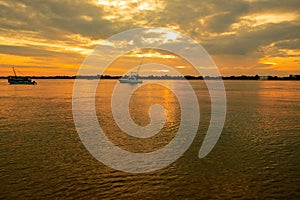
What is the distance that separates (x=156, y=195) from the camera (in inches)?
789

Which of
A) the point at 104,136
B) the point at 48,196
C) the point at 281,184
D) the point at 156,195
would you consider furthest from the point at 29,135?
the point at 281,184

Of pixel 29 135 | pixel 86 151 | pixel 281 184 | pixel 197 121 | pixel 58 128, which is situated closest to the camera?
pixel 281 184

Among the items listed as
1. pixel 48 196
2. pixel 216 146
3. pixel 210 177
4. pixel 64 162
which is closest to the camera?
pixel 48 196

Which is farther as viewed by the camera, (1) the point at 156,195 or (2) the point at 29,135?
(2) the point at 29,135

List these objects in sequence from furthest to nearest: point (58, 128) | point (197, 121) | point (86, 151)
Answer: point (197, 121)
point (58, 128)
point (86, 151)

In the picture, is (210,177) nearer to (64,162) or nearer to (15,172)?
(64,162)

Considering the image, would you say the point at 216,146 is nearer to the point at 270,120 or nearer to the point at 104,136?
the point at 104,136

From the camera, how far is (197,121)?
168ft

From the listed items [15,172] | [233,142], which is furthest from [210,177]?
[15,172]

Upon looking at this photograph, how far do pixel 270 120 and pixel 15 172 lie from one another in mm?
46304

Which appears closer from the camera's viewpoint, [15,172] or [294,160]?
[15,172]

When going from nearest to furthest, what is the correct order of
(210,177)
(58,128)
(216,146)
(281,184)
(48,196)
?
(48,196)
(281,184)
(210,177)
(216,146)
(58,128)

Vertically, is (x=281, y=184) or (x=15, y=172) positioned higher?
(x=15, y=172)

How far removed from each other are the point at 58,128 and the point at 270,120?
40101 millimetres
